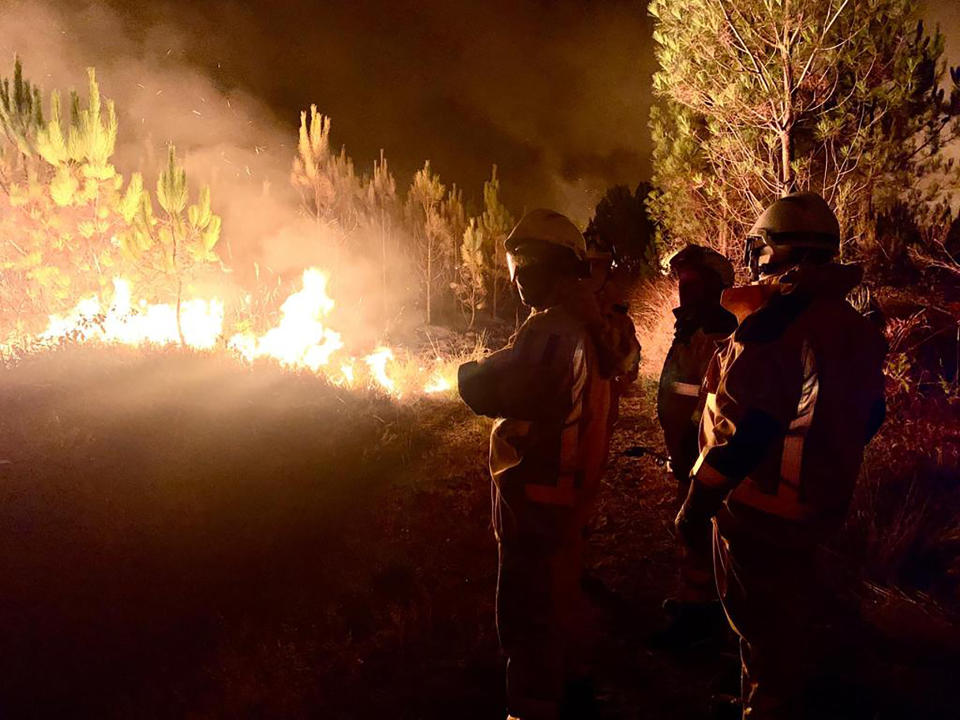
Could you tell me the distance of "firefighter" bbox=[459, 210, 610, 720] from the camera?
2287mm

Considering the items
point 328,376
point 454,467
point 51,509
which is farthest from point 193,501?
point 328,376

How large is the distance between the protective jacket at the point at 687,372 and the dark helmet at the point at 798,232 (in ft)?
4.22

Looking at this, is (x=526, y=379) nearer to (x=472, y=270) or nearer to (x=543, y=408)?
(x=543, y=408)

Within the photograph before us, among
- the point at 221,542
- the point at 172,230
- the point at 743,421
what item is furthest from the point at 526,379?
the point at 172,230

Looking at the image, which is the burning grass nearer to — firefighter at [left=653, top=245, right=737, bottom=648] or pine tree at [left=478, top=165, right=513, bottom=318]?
firefighter at [left=653, top=245, right=737, bottom=648]

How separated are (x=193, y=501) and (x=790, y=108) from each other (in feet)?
30.1

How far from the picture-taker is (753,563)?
2109mm

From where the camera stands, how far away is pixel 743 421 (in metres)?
1.97

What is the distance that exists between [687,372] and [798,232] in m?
1.58

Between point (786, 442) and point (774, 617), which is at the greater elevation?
point (786, 442)

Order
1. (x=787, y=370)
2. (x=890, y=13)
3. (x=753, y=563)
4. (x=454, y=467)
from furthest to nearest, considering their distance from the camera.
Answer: (x=890, y=13), (x=454, y=467), (x=753, y=563), (x=787, y=370)

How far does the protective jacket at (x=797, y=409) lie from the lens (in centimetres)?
197

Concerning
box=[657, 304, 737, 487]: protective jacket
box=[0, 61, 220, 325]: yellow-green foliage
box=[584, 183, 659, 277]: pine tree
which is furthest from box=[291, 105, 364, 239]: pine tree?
box=[657, 304, 737, 487]: protective jacket

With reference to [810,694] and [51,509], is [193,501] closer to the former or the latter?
[51,509]
